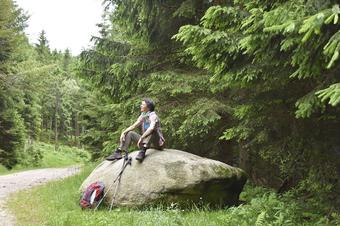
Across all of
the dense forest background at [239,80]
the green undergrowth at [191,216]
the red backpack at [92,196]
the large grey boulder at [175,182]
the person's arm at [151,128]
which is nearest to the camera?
the dense forest background at [239,80]

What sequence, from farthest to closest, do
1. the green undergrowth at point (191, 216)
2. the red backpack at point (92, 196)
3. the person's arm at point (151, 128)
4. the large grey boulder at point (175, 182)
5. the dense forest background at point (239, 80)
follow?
the person's arm at point (151, 128), the red backpack at point (92, 196), the large grey boulder at point (175, 182), the green undergrowth at point (191, 216), the dense forest background at point (239, 80)

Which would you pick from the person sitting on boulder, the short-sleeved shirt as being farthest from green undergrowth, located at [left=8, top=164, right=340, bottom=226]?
the short-sleeved shirt

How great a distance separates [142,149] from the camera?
29.3ft

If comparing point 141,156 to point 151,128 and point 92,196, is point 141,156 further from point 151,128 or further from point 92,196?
point 92,196

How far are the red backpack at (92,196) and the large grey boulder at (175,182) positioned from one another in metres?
0.21

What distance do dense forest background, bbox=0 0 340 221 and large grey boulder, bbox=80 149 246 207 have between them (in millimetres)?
950

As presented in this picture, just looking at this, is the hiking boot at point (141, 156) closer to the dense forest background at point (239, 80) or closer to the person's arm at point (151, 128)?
the person's arm at point (151, 128)

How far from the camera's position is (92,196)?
844 cm

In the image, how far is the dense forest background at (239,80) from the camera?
454cm

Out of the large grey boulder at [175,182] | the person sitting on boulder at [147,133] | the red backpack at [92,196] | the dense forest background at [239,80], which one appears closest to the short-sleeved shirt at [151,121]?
the person sitting on boulder at [147,133]

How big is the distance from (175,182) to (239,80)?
3.14 metres

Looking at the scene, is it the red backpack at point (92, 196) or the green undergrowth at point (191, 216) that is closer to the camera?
the green undergrowth at point (191, 216)

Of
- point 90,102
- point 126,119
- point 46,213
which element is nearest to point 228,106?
point 126,119

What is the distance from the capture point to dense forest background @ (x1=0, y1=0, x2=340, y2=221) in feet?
14.9
